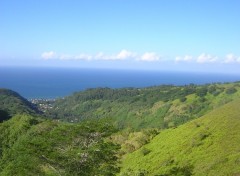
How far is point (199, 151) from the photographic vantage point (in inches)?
2071

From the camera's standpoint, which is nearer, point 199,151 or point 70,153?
point 70,153

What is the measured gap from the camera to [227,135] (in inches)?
2069

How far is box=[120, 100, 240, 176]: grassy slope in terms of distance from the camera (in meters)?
40.0

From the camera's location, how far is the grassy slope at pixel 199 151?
40050 mm

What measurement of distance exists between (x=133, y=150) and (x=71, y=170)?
50.0 meters

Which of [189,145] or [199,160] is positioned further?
[189,145]

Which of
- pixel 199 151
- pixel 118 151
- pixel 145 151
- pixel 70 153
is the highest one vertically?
pixel 70 153

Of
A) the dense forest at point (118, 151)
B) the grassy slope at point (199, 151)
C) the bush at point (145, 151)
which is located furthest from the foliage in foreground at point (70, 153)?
the bush at point (145, 151)

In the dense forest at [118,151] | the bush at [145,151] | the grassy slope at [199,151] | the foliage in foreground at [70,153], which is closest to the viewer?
the foliage in foreground at [70,153]

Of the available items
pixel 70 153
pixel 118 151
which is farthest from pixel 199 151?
pixel 70 153

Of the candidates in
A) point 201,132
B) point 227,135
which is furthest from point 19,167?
point 201,132

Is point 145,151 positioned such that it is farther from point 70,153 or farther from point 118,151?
point 70,153

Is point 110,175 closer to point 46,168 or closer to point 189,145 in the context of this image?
point 46,168

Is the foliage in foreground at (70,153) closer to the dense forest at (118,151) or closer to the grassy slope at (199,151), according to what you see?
the dense forest at (118,151)
